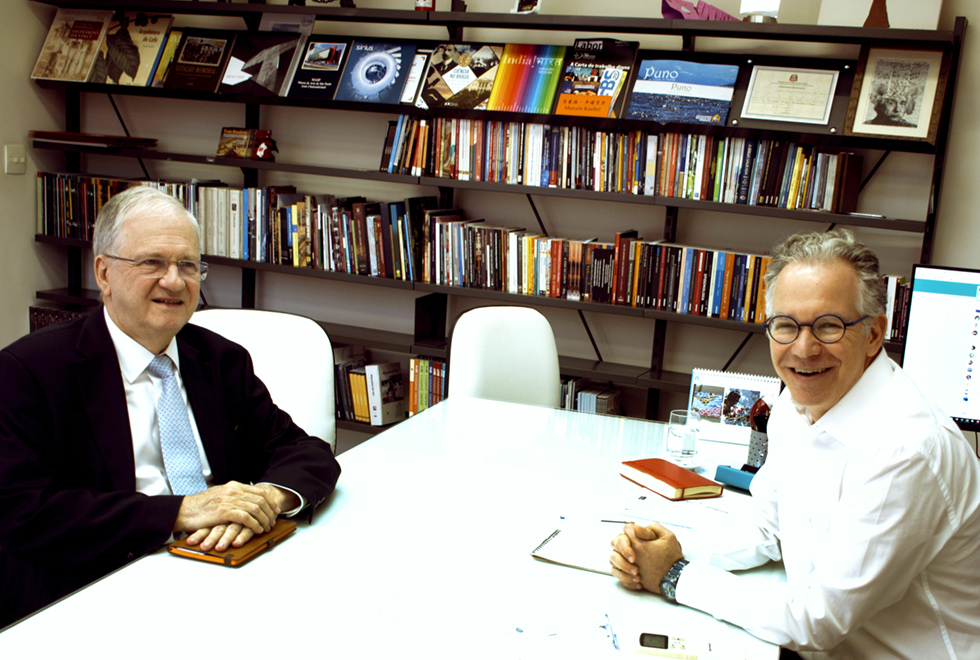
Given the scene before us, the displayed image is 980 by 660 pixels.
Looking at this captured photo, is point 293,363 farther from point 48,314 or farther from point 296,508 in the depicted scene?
point 48,314

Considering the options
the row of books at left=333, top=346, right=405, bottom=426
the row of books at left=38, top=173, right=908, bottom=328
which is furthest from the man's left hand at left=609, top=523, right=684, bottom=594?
the row of books at left=333, top=346, right=405, bottom=426

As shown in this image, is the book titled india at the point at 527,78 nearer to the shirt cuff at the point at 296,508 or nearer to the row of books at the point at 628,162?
the row of books at the point at 628,162

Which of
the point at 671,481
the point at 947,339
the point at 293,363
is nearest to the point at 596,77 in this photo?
the point at 947,339

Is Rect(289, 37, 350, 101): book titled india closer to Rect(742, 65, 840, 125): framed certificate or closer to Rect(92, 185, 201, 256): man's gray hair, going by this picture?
Rect(742, 65, 840, 125): framed certificate

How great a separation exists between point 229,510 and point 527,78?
235cm

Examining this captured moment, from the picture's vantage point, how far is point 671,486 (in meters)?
1.74

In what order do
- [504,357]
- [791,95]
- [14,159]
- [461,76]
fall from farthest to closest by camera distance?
[14,159]
[461,76]
[791,95]
[504,357]

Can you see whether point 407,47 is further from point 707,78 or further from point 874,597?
point 874,597

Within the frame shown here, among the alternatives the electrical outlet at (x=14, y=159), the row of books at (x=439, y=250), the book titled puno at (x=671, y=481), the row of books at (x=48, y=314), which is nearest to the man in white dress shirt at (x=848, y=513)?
the book titled puno at (x=671, y=481)

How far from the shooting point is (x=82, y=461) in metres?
1.53

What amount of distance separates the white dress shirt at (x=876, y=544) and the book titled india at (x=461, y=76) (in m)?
2.26

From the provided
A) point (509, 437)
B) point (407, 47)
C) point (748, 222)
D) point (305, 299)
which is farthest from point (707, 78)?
point (305, 299)

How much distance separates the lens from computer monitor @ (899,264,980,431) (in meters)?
2.10

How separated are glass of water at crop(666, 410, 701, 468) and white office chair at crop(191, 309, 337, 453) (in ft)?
2.88
